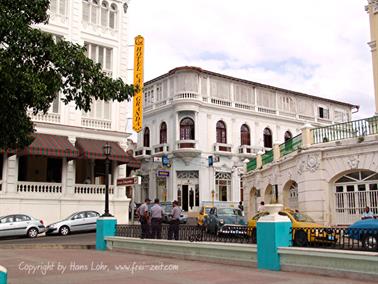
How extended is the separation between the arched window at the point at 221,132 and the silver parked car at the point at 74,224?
18.5 metres

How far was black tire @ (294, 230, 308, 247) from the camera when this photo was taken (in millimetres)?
11646

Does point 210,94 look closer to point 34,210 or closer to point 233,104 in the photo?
point 233,104

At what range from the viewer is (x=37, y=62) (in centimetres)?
984

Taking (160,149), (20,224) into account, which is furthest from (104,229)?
(160,149)

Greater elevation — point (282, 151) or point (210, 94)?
point (210, 94)

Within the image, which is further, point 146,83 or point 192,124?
point 146,83

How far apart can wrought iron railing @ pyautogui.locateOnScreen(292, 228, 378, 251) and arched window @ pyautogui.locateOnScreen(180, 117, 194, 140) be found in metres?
29.1

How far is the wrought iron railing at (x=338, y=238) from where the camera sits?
10.3m

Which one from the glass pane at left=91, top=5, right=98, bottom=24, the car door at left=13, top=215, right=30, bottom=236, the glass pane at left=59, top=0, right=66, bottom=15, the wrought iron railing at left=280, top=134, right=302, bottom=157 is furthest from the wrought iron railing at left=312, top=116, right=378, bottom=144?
the glass pane at left=59, top=0, right=66, bottom=15

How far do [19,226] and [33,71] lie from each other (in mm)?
16206

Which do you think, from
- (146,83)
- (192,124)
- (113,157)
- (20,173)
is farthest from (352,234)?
(146,83)

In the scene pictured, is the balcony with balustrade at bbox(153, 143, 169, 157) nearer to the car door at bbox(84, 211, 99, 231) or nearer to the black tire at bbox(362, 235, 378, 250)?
the car door at bbox(84, 211, 99, 231)

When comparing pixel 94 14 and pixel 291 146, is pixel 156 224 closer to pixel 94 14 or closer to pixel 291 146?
pixel 291 146

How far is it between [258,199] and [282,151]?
4860mm
